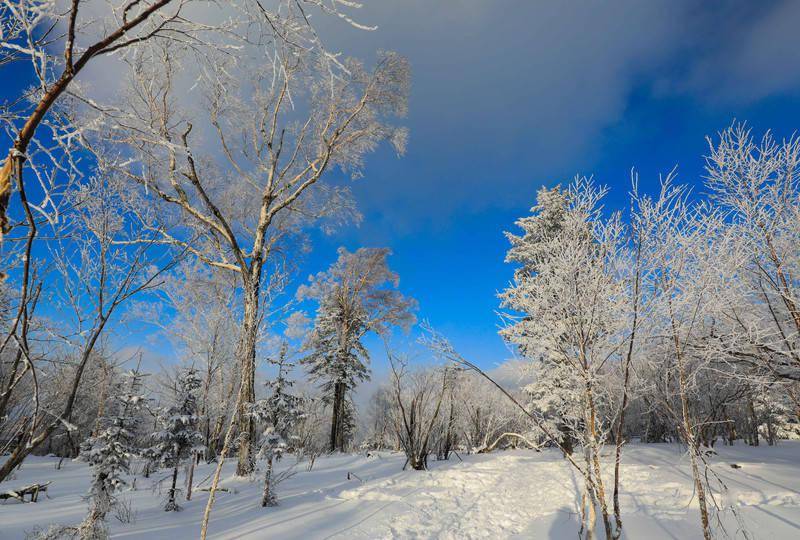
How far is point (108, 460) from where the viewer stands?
546 centimetres

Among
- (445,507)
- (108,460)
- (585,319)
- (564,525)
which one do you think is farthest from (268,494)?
(585,319)

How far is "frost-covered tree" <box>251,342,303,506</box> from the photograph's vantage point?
6809 mm

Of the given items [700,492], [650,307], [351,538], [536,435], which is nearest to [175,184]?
[351,538]

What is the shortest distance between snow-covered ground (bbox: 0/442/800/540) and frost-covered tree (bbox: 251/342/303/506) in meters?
0.95

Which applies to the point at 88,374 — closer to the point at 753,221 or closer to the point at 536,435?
the point at 536,435

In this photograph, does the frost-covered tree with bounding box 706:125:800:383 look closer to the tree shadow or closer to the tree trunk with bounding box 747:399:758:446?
the tree shadow

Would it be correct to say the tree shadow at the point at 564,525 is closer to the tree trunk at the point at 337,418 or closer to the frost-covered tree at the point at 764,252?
the frost-covered tree at the point at 764,252

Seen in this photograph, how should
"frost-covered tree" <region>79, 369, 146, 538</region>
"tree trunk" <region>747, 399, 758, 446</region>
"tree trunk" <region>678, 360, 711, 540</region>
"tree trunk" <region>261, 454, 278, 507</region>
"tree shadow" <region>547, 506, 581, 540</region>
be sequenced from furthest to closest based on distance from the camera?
"tree trunk" <region>747, 399, 758, 446</region>, "tree trunk" <region>261, 454, 278, 507</region>, "tree shadow" <region>547, 506, 581, 540</region>, "frost-covered tree" <region>79, 369, 146, 538</region>, "tree trunk" <region>678, 360, 711, 540</region>

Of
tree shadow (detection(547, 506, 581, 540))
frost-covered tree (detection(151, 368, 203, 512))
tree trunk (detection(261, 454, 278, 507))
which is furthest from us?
frost-covered tree (detection(151, 368, 203, 512))

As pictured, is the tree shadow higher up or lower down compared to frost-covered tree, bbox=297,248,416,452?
lower down

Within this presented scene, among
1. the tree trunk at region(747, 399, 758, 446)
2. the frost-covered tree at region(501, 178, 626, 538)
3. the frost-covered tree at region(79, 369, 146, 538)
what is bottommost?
the tree trunk at region(747, 399, 758, 446)

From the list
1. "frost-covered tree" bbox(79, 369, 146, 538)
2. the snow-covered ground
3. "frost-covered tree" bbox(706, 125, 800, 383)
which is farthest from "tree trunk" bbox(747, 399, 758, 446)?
"frost-covered tree" bbox(79, 369, 146, 538)

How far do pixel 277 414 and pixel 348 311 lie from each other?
9753 millimetres

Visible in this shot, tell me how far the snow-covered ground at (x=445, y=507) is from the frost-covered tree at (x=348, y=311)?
7285mm
